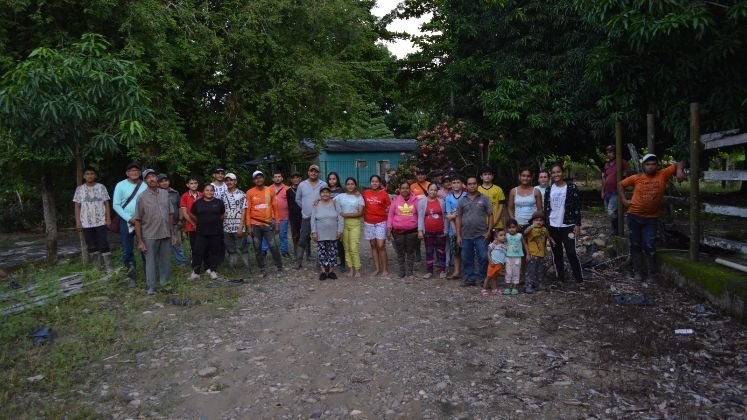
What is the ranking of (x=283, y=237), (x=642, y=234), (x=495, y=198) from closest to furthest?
1. (x=642, y=234)
2. (x=495, y=198)
3. (x=283, y=237)

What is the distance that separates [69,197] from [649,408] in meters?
21.1

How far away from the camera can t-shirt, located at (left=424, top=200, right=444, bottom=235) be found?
28.1 ft

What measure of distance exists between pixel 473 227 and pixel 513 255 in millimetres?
697

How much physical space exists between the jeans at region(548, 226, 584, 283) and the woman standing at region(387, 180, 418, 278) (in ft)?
6.95

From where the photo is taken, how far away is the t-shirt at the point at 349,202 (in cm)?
894

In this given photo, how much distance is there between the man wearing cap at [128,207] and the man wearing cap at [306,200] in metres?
2.59

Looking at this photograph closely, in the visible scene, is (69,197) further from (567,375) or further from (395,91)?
(567,375)

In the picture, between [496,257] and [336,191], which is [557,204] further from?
[336,191]

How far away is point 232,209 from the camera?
9117 millimetres

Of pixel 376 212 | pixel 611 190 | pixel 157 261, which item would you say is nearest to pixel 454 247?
pixel 376 212

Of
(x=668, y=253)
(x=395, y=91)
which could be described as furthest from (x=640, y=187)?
(x=395, y=91)

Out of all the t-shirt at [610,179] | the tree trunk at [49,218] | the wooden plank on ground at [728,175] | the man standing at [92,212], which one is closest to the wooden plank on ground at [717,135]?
the wooden plank on ground at [728,175]

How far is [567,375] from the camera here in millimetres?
4660

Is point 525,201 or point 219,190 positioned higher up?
point 219,190
